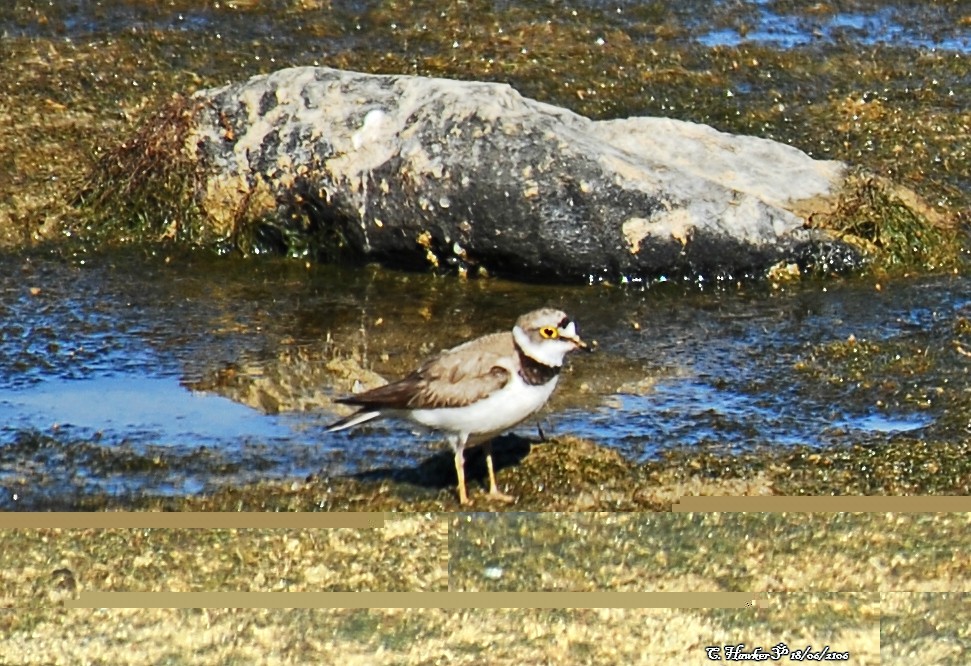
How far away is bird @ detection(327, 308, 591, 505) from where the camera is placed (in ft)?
22.5

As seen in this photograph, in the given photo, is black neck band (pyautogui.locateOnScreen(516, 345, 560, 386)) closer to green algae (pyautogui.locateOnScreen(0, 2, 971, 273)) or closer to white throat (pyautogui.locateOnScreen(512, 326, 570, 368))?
white throat (pyautogui.locateOnScreen(512, 326, 570, 368))

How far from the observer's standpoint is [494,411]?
22.4 feet

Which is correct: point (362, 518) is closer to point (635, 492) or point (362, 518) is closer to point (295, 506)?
point (295, 506)

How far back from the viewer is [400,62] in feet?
45.2

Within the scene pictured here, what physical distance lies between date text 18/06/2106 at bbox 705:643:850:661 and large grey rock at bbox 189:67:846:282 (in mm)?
4475

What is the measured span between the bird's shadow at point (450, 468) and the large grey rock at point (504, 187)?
97.9 inches

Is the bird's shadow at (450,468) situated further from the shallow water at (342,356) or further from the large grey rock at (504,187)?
the large grey rock at (504,187)

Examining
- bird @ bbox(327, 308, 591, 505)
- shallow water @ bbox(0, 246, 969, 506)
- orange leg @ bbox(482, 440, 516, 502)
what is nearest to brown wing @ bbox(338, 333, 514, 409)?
bird @ bbox(327, 308, 591, 505)

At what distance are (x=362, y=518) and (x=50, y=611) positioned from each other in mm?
1417

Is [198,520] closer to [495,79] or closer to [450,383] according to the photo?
[450,383]

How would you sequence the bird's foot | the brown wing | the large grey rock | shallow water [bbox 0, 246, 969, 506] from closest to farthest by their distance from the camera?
1. the brown wing
2. the bird's foot
3. shallow water [bbox 0, 246, 969, 506]
4. the large grey rock

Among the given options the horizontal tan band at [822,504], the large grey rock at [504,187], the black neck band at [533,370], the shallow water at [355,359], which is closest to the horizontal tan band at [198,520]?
the shallow water at [355,359]

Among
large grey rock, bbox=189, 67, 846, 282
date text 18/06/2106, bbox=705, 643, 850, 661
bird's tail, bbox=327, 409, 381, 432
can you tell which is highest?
large grey rock, bbox=189, 67, 846, 282

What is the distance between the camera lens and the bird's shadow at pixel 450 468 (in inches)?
291
